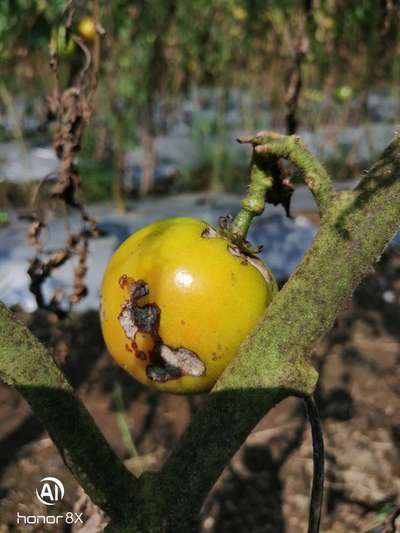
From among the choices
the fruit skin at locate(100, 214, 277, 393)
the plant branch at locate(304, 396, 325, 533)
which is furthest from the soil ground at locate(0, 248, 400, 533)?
the fruit skin at locate(100, 214, 277, 393)

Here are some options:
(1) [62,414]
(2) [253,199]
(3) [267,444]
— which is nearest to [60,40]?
(2) [253,199]

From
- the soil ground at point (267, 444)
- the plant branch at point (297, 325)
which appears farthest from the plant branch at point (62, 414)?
the soil ground at point (267, 444)

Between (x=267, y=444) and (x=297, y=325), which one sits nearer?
(x=297, y=325)

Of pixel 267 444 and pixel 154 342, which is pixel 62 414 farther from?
pixel 267 444

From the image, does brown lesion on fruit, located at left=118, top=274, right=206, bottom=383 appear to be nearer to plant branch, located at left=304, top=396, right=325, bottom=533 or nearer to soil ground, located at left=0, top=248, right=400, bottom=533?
plant branch, located at left=304, top=396, right=325, bottom=533

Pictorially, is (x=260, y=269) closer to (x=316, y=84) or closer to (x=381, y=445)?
(x=381, y=445)

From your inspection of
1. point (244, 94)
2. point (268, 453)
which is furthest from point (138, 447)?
point (244, 94)

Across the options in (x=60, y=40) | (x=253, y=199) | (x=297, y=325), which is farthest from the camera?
(x=60, y=40)
